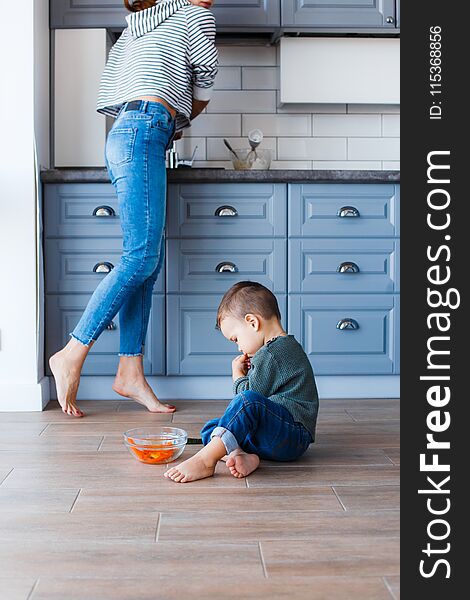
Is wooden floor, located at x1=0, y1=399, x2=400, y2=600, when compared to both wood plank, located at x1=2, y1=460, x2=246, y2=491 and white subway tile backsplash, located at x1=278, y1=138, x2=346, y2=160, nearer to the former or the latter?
wood plank, located at x1=2, y1=460, x2=246, y2=491

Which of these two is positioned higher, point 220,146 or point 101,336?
point 220,146

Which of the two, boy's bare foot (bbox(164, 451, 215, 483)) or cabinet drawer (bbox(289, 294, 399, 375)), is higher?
cabinet drawer (bbox(289, 294, 399, 375))

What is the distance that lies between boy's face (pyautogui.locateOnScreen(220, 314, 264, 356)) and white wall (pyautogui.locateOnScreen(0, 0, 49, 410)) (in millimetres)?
1118

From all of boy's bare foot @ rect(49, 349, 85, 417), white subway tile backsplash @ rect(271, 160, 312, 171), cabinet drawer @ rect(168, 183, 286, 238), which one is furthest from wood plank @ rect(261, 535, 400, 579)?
white subway tile backsplash @ rect(271, 160, 312, 171)

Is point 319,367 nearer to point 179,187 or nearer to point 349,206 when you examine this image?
point 349,206

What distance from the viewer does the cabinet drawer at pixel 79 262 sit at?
335 centimetres

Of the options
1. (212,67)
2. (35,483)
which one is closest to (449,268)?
(35,483)

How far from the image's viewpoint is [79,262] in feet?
11.0

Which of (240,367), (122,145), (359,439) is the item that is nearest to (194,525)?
(240,367)

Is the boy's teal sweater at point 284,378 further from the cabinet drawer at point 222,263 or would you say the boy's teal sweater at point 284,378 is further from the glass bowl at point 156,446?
the cabinet drawer at point 222,263

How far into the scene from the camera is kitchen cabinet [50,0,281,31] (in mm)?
3629

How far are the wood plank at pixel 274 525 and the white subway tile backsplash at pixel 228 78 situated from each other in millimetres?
2566

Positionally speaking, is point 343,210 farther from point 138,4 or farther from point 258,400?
point 258,400

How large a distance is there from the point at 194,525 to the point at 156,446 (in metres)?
0.51
